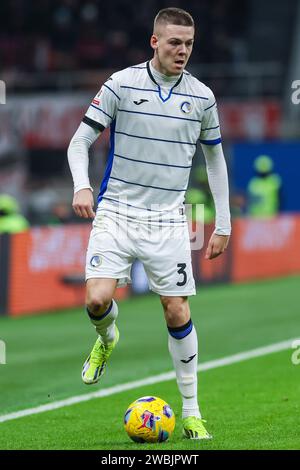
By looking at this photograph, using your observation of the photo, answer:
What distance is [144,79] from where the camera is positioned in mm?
7453

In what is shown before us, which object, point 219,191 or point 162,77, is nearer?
point 162,77

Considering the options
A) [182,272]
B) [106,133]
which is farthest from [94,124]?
[106,133]

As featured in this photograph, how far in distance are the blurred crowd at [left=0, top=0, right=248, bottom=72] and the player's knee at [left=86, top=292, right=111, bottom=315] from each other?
75.2 feet

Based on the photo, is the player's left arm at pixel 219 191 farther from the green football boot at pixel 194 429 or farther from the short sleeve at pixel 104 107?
the green football boot at pixel 194 429

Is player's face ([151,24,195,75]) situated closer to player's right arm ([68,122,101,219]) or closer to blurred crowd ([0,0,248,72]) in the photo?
player's right arm ([68,122,101,219])

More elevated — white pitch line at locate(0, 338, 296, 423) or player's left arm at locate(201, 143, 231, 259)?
player's left arm at locate(201, 143, 231, 259)

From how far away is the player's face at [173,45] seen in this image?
7.24 meters

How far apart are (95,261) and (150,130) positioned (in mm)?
861

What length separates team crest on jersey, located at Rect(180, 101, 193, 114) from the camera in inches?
291

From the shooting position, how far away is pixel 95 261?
737 cm

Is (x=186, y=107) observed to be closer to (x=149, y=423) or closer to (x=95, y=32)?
(x=149, y=423)

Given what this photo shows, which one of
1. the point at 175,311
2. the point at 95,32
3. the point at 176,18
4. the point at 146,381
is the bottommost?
the point at 95,32

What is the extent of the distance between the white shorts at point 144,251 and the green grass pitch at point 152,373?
0.96 meters

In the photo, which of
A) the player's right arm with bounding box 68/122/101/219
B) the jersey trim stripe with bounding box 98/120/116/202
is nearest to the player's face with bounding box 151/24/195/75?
the jersey trim stripe with bounding box 98/120/116/202
